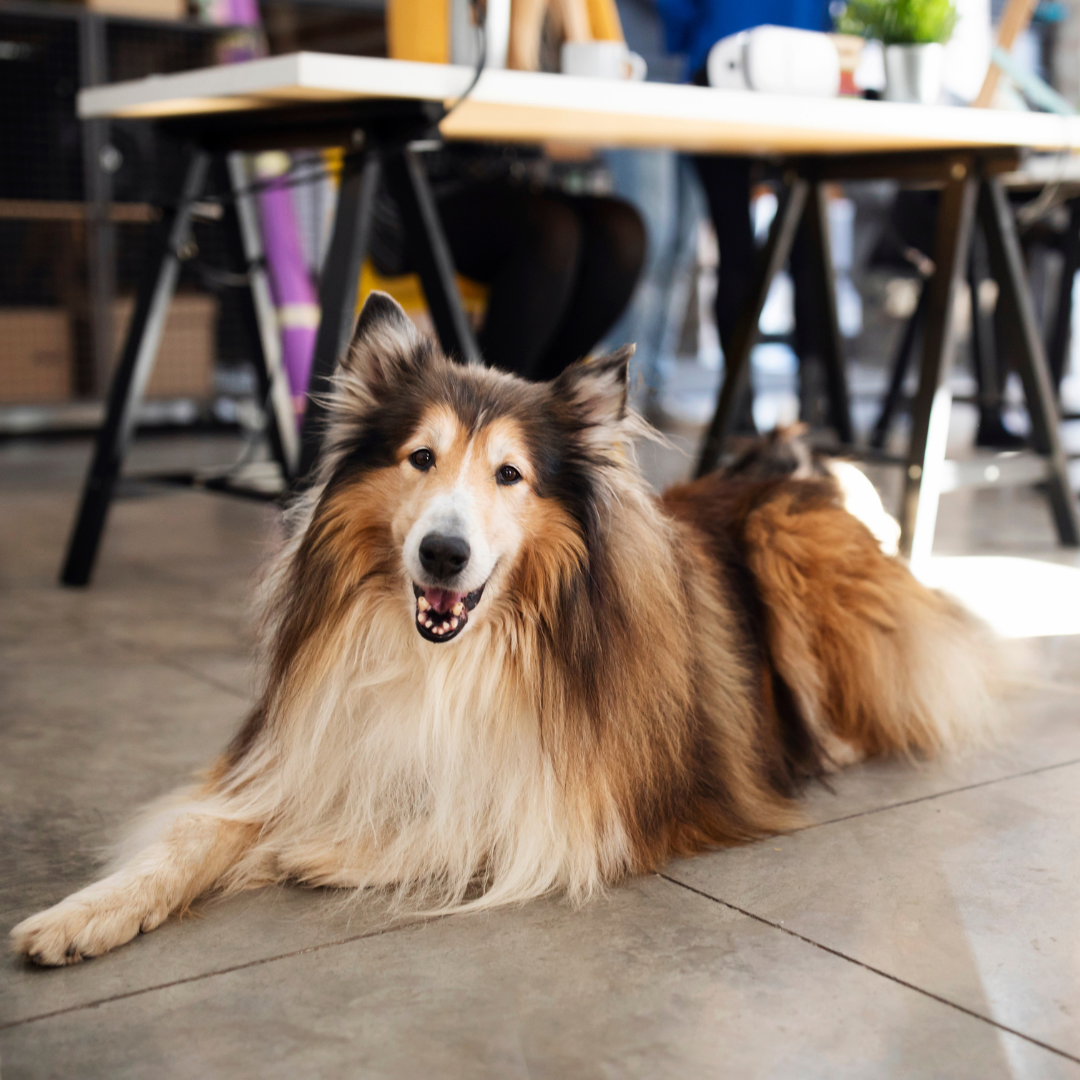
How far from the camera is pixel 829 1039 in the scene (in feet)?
4.51

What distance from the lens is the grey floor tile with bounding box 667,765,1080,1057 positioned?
1.51 metres

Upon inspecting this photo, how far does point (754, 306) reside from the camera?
3.89m

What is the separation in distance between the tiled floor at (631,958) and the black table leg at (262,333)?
131 cm

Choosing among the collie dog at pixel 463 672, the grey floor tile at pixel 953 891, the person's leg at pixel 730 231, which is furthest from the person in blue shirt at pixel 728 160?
the collie dog at pixel 463 672

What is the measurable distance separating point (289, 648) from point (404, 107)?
51.1 inches

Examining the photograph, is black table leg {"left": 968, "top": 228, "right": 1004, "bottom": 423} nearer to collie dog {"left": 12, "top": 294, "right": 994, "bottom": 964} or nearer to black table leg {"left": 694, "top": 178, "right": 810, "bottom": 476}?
black table leg {"left": 694, "top": 178, "right": 810, "bottom": 476}

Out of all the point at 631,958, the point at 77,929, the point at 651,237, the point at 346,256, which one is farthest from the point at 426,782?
the point at 651,237

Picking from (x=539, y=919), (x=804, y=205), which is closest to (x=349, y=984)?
(x=539, y=919)

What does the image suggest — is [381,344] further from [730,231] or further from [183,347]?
[183,347]

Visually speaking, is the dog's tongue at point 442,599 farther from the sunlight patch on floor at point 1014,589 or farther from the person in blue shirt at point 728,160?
the person in blue shirt at point 728,160

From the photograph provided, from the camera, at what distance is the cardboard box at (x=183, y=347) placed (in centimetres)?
643

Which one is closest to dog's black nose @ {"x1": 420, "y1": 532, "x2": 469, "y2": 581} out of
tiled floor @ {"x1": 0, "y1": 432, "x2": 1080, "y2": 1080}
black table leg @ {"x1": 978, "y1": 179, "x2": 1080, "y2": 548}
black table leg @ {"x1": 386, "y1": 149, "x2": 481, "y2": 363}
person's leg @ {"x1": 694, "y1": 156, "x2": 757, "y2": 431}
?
tiled floor @ {"x1": 0, "y1": 432, "x2": 1080, "y2": 1080}

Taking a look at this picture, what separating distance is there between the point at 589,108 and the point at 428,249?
1.60 feet

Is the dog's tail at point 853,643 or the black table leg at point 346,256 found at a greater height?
the black table leg at point 346,256
